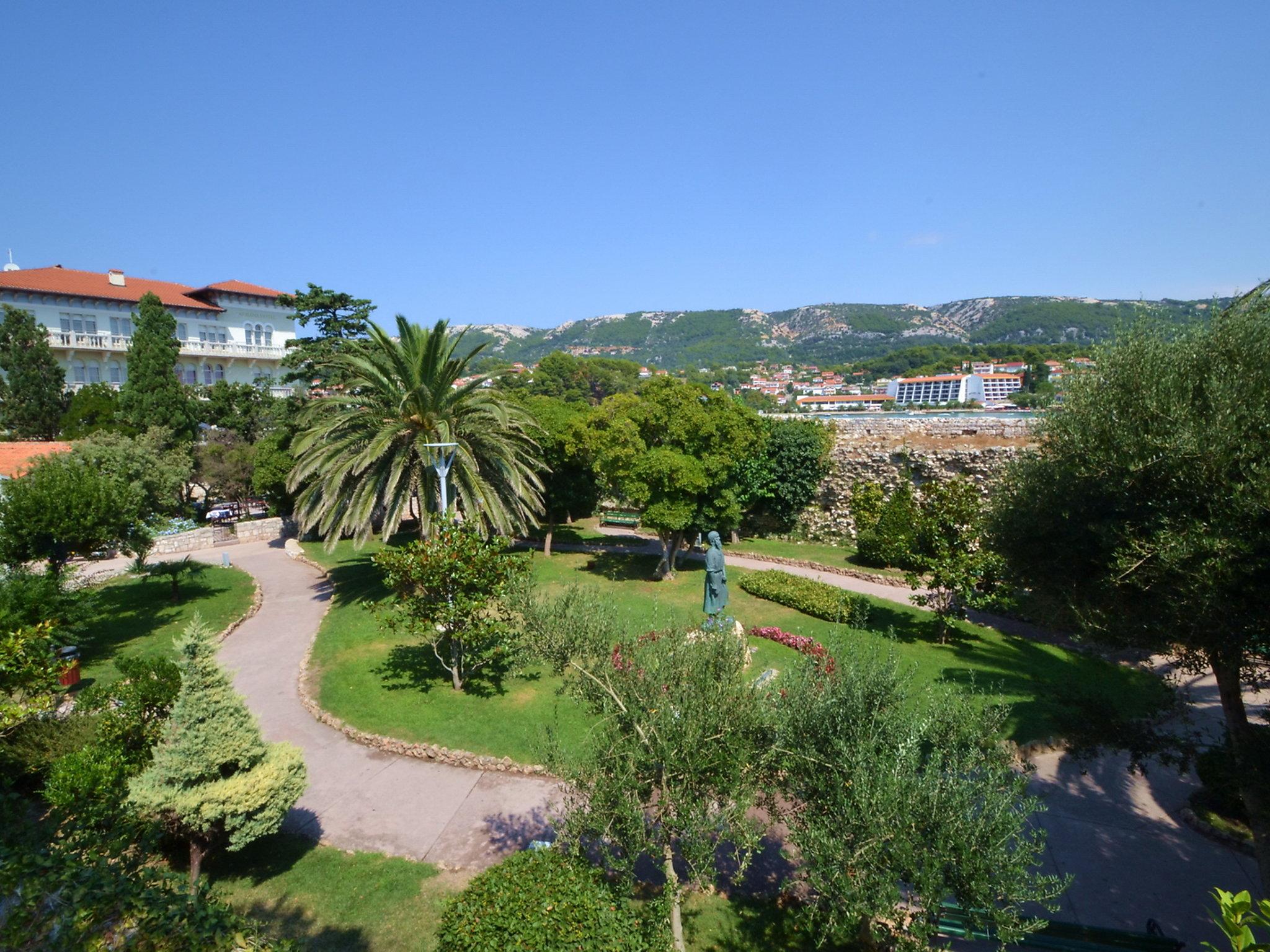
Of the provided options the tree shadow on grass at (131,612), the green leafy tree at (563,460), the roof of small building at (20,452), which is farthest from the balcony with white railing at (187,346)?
the green leafy tree at (563,460)

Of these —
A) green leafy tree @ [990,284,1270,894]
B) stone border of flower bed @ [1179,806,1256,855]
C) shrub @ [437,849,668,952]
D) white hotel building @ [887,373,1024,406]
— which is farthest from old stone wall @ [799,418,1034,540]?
white hotel building @ [887,373,1024,406]

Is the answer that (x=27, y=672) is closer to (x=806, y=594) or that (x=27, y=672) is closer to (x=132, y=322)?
(x=806, y=594)

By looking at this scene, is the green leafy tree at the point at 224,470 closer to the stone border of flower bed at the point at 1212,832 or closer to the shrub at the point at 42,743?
the shrub at the point at 42,743

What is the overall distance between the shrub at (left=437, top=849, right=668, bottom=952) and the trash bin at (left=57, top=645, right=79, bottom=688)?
10066 mm

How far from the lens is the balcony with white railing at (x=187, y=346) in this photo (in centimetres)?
3616

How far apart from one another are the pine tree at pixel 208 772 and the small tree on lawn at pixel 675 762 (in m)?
3.49

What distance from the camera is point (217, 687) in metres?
6.82

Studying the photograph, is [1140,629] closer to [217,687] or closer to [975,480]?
[217,687]

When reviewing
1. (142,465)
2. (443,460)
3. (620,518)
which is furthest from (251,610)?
(620,518)

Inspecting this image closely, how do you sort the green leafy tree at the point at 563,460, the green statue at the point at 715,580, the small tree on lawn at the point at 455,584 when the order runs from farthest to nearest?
the green leafy tree at the point at 563,460 → the green statue at the point at 715,580 → the small tree on lawn at the point at 455,584

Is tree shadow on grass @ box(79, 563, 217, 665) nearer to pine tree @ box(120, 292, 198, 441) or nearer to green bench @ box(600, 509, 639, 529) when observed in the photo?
pine tree @ box(120, 292, 198, 441)

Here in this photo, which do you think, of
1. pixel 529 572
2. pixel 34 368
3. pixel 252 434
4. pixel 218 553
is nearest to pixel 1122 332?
pixel 529 572

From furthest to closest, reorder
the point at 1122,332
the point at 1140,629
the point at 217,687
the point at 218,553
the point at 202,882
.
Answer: the point at 218,553
the point at 1122,332
the point at 217,687
the point at 1140,629
the point at 202,882

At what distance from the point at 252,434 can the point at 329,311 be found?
10.8 meters
